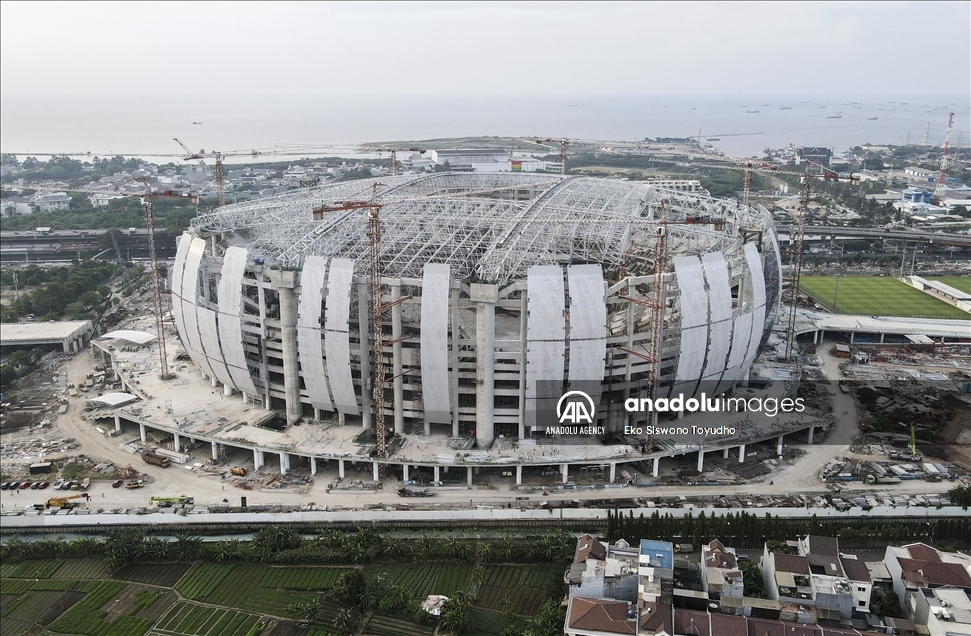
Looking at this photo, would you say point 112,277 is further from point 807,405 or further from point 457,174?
point 807,405

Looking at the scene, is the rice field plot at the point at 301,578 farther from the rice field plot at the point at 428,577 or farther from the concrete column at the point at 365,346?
the concrete column at the point at 365,346

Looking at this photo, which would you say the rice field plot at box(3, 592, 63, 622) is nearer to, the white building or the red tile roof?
the red tile roof

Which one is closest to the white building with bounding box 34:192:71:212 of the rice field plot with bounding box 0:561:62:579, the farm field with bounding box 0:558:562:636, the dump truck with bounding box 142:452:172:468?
the dump truck with bounding box 142:452:172:468

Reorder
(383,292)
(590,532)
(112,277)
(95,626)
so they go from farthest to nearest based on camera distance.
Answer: (112,277) → (383,292) → (590,532) → (95,626)

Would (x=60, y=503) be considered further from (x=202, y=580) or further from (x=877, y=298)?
(x=877, y=298)

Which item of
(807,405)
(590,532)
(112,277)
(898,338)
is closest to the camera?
(590,532)

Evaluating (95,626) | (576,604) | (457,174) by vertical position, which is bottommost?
(95,626)

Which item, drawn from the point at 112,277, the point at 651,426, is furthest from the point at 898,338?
the point at 112,277
